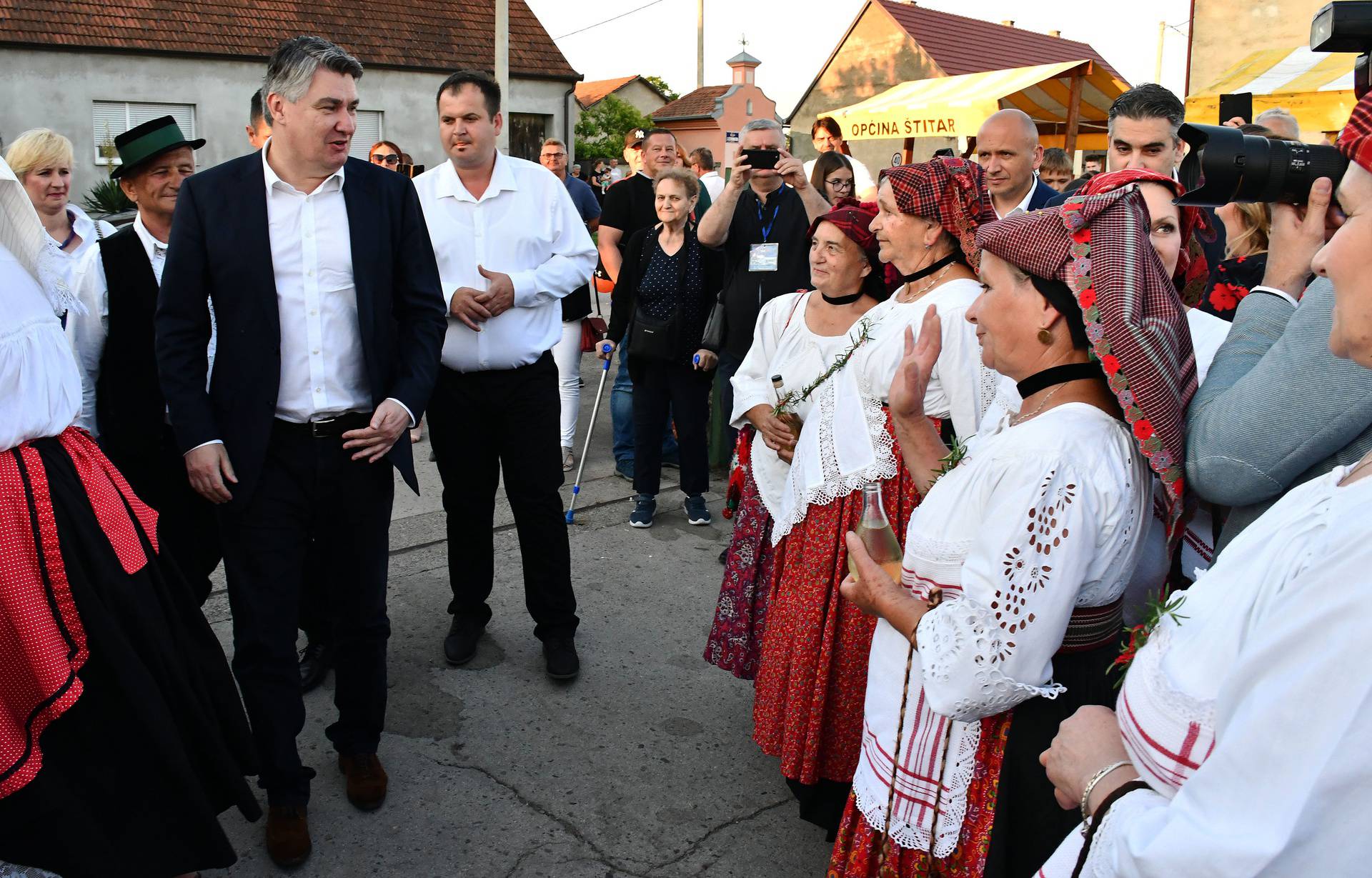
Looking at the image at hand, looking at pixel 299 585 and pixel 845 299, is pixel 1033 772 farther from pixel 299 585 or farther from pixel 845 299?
pixel 299 585

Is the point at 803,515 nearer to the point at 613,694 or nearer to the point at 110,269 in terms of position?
the point at 613,694

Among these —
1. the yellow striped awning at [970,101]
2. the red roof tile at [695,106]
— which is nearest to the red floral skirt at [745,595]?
the yellow striped awning at [970,101]

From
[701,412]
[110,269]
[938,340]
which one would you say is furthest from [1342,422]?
[701,412]

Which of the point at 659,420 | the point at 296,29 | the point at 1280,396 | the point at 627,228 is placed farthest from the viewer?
the point at 296,29

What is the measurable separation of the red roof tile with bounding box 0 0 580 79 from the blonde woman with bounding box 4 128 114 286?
17271 mm

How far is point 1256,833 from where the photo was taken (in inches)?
39.1

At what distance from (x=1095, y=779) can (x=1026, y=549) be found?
1.65 feet

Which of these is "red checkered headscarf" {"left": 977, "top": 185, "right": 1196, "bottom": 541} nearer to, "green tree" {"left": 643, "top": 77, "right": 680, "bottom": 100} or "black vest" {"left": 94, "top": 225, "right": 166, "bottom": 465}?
"black vest" {"left": 94, "top": 225, "right": 166, "bottom": 465}

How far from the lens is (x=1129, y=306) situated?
1812mm

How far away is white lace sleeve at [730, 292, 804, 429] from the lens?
3586 mm

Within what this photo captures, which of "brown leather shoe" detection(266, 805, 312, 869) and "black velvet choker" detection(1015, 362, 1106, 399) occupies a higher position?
"black velvet choker" detection(1015, 362, 1106, 399)

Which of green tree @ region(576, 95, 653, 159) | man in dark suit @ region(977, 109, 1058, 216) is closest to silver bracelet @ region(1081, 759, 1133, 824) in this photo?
man in dark suit @ region(977, 109, 1058, 216)

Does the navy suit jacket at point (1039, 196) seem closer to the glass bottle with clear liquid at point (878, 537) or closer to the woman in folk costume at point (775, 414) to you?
the woman in folk costume at point (775, 414)

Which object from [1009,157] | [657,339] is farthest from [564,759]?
[1009,157]
